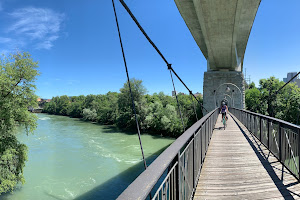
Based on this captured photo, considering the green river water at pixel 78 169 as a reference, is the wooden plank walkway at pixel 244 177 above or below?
above

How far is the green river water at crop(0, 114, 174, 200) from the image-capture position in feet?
39.8

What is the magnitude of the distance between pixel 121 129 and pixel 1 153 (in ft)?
82.0

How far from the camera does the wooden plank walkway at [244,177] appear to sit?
2.53m

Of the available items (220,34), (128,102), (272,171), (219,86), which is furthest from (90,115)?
(272,171)

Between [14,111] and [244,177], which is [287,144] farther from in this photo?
[14,111]

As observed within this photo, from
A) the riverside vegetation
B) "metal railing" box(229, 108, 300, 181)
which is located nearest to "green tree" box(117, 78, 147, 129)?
the riverside vegetation

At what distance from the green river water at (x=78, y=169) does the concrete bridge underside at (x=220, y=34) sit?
9.84 metres

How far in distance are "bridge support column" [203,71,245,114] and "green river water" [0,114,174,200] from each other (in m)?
8.04

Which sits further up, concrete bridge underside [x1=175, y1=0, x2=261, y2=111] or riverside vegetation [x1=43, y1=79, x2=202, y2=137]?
concrete bridge underside [x1=175, y1=0, x2=261, y2=111]

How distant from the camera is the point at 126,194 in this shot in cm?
72

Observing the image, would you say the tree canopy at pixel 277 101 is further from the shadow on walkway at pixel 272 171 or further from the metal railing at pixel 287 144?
the metal railing at pixel 287 144

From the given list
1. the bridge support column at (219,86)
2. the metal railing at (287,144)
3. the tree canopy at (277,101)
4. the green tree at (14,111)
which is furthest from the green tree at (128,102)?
the metal railing at (287,144)

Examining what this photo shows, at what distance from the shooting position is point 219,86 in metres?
20.0

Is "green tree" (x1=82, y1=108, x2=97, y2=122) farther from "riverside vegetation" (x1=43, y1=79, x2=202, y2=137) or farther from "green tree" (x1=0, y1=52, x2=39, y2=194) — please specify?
"green tree" (x1=0, y1=52, x2=39, y2=194)
